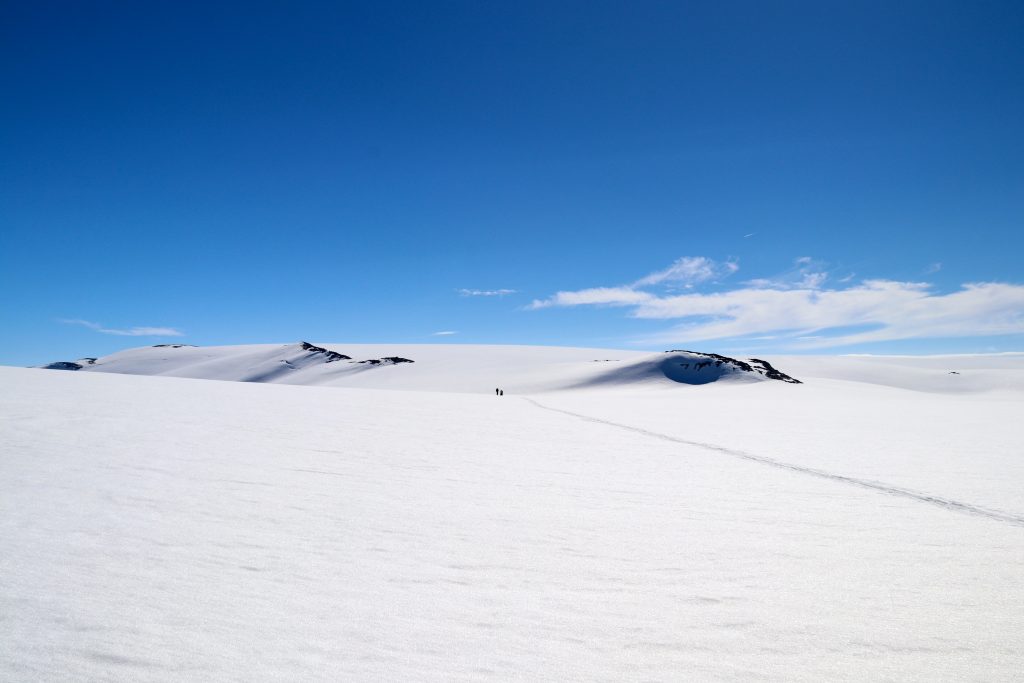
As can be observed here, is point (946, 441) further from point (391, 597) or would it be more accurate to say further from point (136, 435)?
point (136, 435)

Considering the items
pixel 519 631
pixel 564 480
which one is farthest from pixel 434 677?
pixel 564 480

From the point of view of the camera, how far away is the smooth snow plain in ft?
8.77

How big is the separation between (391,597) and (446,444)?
21.7 ft

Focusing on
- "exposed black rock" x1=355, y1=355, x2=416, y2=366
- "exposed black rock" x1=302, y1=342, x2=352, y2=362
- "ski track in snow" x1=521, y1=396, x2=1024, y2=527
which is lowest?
"ski track in snow" x1=521, y1=396, x2=1024, y2=527

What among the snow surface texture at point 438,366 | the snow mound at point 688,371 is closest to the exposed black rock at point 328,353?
the snow surface texture at point 438,366

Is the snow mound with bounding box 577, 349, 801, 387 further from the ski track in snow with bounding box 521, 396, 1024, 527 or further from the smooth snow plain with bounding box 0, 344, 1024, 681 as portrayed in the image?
the smooth snow plain with bounding box 0, 344, 1024, 681

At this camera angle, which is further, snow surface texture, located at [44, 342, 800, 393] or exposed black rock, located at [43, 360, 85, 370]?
exposed black rock, located at [43, 360, 85, 370]

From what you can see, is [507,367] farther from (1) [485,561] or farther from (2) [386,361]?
(1) [485,561]

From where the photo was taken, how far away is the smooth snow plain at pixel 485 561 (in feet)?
8.77

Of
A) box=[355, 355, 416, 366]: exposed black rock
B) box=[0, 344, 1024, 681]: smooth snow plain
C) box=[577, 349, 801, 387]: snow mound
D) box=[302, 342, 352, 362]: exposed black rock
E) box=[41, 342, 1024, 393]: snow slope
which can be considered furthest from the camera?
box=[302, 342, 352, 362]: exposed black rock

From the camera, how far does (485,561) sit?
160 inches

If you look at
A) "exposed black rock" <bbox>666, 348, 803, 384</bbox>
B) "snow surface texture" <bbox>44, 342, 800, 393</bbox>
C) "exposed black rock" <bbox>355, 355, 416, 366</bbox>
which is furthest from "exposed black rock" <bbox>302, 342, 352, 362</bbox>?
"exposed black rock" <bbox>666, 348, 803, 384</bbox>

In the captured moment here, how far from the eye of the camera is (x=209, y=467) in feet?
21.6

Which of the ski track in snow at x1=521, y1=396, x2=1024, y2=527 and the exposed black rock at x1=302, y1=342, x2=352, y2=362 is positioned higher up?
the exposed black rock at x1=302, y1=342, x2=352, y2=362
